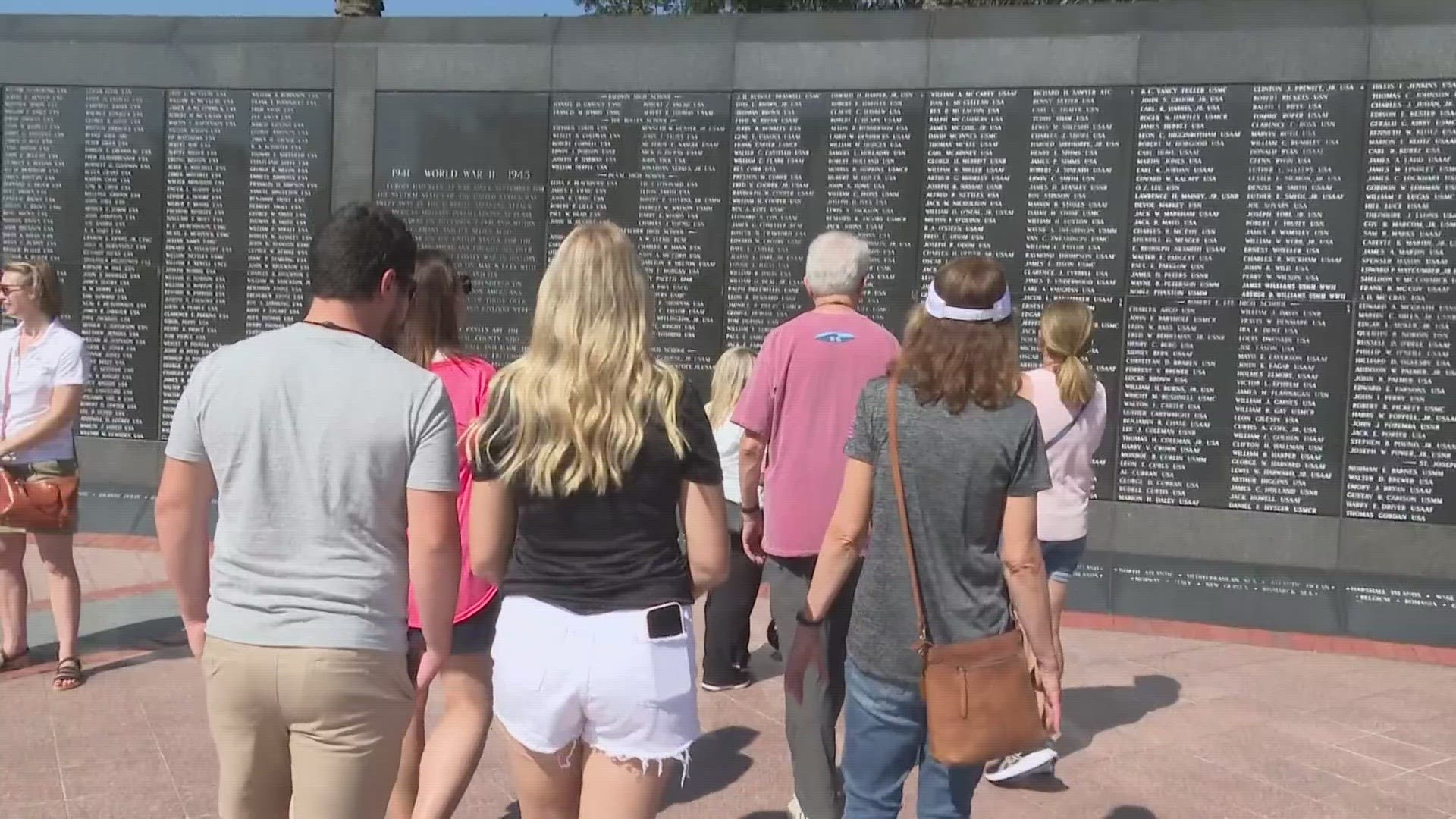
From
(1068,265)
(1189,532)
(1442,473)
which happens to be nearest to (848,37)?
(1068,265)

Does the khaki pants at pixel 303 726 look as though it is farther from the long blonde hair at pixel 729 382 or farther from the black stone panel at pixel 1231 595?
the black stone panel at pixel 1231 595

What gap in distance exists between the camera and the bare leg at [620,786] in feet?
8.22

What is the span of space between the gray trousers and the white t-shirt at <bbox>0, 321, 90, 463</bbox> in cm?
330

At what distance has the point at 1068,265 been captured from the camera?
7562mm

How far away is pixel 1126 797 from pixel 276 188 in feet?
23.2

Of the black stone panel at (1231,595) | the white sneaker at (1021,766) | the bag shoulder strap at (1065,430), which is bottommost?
the white sneaker at (1021,766)

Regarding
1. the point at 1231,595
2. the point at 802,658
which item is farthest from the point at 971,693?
the point at 1231,595

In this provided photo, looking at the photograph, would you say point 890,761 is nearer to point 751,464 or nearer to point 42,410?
point 751,464

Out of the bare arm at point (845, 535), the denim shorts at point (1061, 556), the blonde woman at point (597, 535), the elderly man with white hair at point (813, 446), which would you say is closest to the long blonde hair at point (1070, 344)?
the denim shorts at point (1061, 556)

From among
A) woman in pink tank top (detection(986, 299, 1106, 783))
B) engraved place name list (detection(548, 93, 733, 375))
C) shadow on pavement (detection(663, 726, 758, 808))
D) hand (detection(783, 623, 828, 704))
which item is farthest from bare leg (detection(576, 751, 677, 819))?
engraved place name list (detection(548, 93, 733, 375))

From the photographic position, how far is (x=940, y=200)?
25.5 ft

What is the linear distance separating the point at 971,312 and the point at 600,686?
3.89ft

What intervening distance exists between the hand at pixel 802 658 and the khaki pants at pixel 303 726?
1128mm

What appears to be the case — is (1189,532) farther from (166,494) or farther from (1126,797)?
(166,494)
